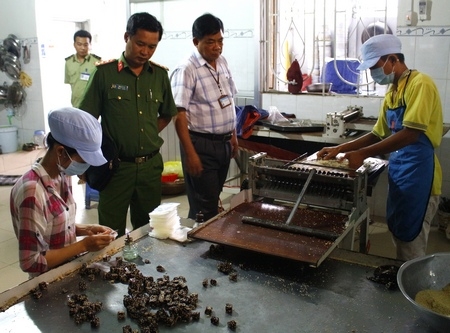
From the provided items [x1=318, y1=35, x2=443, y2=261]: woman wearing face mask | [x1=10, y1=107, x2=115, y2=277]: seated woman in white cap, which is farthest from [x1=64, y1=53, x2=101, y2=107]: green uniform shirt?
[x1=10, y1=107, x2=115, y2=277]: seated woman in white cap

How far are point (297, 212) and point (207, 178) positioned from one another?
107 centimetres

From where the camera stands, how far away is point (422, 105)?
2438 mm

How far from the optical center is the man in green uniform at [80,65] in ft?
18.9

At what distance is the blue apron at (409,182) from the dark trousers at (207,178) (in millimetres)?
1132

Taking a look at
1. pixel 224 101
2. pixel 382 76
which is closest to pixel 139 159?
pixel 224 101

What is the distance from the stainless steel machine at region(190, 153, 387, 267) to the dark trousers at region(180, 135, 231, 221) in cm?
78

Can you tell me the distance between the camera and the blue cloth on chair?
445 cm

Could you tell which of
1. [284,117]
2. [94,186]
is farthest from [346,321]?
[284,117]

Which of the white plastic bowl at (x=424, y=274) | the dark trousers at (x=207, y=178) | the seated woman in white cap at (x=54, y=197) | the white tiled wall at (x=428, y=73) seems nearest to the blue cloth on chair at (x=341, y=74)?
the white tiled wall at (x=428, y=73)

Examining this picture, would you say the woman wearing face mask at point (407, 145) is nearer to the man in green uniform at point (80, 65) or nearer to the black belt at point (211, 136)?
the black belt at point (211, 136)

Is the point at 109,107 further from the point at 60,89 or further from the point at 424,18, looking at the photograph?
the point at 60,89

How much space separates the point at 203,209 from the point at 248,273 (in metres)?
1.43

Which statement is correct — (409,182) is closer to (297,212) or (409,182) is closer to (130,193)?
(297,212)

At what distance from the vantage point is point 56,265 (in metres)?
1.77
